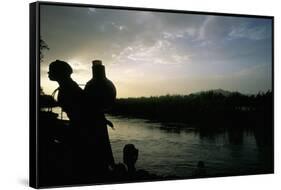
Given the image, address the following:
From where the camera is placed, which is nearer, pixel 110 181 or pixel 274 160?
pixel 110 181

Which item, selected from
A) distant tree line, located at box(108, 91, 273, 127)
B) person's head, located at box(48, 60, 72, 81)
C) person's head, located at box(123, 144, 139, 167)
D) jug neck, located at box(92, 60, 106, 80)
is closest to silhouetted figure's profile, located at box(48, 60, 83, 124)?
person's head, located at box(48, 60, 72, 81)

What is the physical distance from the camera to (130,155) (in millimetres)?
6656

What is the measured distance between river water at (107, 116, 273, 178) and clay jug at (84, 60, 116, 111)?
6.7 inches

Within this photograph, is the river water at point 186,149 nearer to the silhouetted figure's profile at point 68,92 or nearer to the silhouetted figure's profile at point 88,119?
the silhouetted figure's profile at point 88,119

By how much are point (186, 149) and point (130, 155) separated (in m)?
0.65

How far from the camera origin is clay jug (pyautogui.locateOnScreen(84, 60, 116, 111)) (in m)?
6.50

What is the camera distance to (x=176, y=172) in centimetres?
689

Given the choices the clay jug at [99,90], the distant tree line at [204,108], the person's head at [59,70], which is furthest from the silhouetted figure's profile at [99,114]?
the person's head at [59,70]

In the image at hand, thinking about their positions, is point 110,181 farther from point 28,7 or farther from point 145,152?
point 28,7

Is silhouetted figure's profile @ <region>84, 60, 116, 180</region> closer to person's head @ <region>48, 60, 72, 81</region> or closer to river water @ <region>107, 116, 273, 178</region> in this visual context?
river water @ <region>107, 116, 273, 178</region>

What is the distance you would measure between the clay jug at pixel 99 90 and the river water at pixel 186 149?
17 cm

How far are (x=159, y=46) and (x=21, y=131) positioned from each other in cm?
162

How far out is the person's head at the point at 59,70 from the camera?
633cm

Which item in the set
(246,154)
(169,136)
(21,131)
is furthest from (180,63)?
(21,131)
